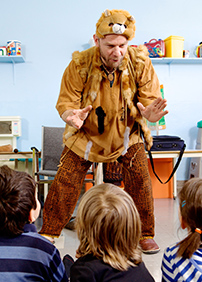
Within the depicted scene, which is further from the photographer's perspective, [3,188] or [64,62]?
[64,62]

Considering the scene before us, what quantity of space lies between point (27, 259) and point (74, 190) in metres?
0.99

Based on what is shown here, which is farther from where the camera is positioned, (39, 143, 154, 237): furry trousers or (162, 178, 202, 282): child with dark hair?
(39, 143, 154, 237): furry trousers

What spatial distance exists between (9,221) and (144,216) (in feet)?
3.68

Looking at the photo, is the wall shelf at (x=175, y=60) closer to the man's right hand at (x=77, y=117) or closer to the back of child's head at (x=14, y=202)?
the man's right hand at (x=77, y=117)

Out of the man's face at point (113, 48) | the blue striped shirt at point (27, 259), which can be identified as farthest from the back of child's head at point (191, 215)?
the man's face at point (113, 48)

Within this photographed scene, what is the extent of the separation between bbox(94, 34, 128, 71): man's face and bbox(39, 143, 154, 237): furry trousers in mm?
529

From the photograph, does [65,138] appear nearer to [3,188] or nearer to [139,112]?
[139,112]

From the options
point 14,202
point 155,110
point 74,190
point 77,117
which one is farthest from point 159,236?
point 14,202

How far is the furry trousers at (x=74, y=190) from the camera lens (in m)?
1.87

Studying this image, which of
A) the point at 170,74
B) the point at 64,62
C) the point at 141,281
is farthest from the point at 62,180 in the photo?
the point at 170,74

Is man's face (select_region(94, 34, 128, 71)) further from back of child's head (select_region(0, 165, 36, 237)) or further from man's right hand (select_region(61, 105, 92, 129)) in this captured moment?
back of child's head (select_region(0, 165, 36, 237))

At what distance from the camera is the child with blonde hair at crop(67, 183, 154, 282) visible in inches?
33.8

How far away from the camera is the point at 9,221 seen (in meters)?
0.93

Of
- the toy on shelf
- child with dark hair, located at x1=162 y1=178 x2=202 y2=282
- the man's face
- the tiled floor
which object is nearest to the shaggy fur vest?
the man's face
